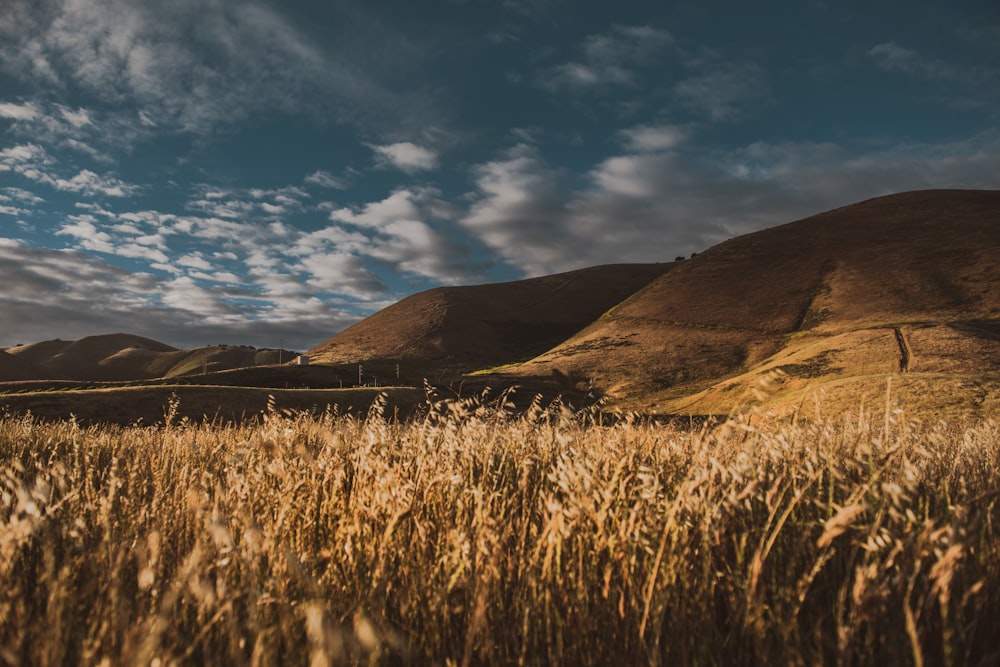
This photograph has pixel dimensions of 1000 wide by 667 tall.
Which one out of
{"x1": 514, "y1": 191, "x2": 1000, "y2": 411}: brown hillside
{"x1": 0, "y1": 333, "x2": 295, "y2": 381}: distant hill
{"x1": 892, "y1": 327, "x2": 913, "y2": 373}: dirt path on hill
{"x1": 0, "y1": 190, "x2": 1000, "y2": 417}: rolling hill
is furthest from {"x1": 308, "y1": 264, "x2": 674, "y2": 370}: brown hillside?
{"x1": 0, "y1": 333, "x2": 295, "y2": 381}: distant hill

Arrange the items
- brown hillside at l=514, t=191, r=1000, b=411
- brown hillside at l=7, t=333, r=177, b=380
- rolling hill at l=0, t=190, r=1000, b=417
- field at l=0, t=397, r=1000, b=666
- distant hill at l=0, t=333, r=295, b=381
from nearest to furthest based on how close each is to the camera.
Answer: field at l=0, t=397, r=1000, b=666, rolling hill at l=0, t=190, r=1000, b=417, brown hillside at l=514, t=191, r=1000, b=411, distant hill at l=0, t=333, r=295, b=381, brown hillside at l=7, t=333, r=177, b=380

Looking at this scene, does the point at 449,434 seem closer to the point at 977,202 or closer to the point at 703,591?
the point at 703,591

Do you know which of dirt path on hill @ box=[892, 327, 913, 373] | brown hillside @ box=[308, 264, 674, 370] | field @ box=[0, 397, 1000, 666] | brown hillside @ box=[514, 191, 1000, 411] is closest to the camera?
field @ box=[0, 397, 1000, 666]

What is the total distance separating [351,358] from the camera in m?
88.4

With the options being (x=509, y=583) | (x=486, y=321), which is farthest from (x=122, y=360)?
(x=509, y=583)

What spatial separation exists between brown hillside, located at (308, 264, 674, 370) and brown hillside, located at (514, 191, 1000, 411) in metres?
23.5

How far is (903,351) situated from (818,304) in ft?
A: 83.4

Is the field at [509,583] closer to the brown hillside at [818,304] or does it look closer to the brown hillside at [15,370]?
the brown hillside at [818,304]

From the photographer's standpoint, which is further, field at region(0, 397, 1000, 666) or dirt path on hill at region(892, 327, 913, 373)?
dirt path on hill at region(892, 327, 913, 373)

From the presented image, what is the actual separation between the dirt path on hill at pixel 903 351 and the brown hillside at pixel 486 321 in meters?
52.3

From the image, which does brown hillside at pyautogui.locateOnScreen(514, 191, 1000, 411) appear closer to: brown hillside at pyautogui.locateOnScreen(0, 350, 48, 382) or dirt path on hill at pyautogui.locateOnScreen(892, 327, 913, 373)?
dirt path on hill at pyautogui.locateOnScreen(892, 327, 913, 373)

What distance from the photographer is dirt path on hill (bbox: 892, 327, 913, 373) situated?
34.0m

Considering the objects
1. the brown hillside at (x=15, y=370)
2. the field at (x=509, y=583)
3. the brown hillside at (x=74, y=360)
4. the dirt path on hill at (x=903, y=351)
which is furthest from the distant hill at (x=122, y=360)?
the field at (x=509, y=583)

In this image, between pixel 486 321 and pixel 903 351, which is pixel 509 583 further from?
pixel 486 321
